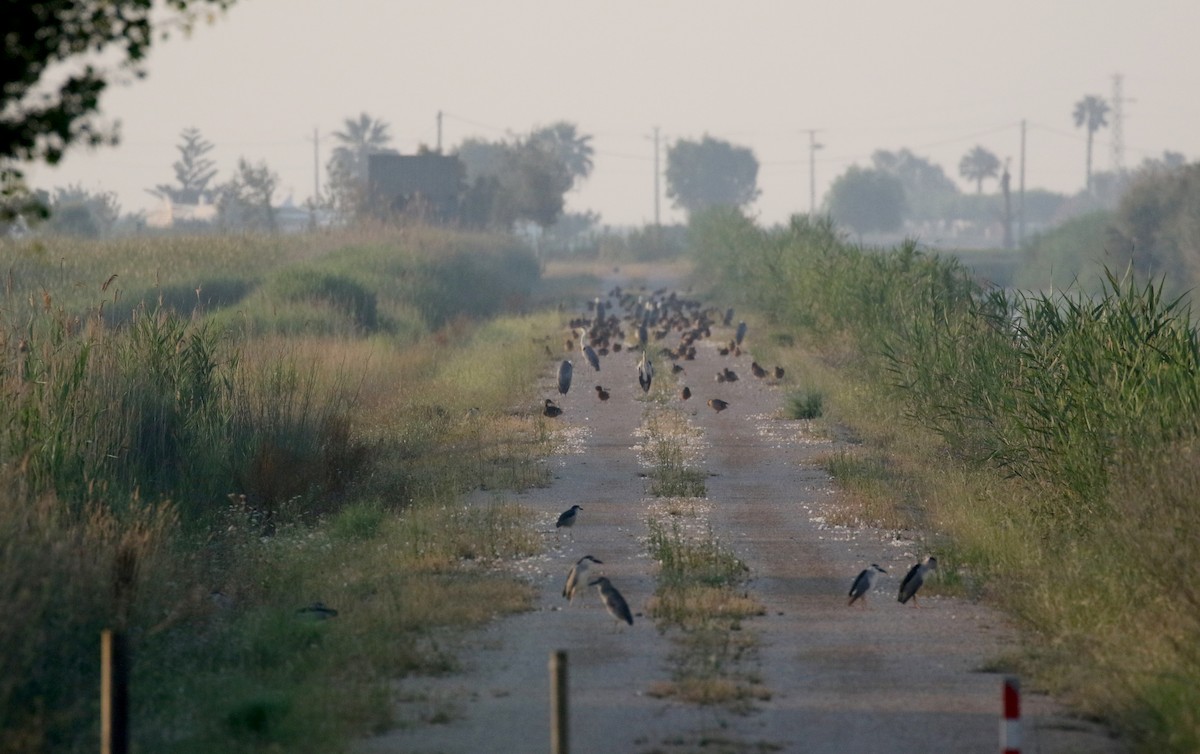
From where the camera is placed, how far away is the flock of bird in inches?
387

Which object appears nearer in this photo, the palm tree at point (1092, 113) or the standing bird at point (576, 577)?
the standing bird at point (576, 577)

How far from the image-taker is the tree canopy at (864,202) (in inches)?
5689

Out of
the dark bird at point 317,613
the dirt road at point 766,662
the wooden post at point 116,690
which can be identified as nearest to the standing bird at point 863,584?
the dirt road at point 766,662

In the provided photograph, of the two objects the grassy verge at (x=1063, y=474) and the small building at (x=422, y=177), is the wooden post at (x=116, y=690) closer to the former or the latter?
the grassy verge at (x=1063, y=474)

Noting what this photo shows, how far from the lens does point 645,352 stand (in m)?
24.9

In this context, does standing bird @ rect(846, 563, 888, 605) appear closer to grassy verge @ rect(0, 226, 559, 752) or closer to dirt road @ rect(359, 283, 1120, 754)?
dirt road @ rect(359, 283, 1120, 754)

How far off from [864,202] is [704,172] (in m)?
15.7

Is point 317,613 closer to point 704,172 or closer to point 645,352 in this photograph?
point 645,352

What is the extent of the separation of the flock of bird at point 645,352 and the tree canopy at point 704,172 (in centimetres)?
9373

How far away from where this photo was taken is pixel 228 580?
34.5 feet

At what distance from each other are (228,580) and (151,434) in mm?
2802

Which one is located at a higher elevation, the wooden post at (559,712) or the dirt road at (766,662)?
the wooden post at (559,712)

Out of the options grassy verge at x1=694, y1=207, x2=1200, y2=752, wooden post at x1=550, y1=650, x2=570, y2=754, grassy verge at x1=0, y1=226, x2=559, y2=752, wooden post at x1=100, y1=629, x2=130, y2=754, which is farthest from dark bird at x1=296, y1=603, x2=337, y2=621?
grassy verge at x1=694, y1=207, x2=1200, y2=752

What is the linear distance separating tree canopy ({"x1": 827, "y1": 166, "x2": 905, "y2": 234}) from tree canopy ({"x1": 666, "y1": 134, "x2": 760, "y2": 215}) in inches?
392
